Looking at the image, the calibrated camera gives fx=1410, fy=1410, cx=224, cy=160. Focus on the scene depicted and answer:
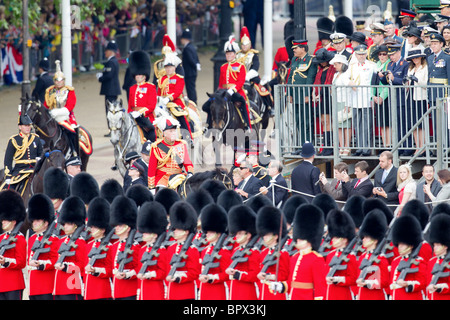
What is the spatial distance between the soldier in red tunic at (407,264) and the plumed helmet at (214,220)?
162 cm

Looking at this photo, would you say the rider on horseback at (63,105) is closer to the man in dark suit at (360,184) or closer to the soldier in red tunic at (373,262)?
the man in dark suit at (360,184)

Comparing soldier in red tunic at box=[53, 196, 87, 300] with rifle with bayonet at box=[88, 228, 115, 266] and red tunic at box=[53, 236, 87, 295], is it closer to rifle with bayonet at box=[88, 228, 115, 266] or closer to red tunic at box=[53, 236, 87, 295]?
red tunic at box=[53, 236, 87, 295]

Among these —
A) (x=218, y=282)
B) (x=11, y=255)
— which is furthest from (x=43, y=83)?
(x=218, y=282)

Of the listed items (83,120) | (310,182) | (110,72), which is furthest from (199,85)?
(310,182)

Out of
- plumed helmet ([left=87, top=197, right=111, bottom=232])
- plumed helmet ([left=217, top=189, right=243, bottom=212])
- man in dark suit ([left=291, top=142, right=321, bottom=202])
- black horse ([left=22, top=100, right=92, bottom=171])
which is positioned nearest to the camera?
plumed helmet ([left=87, top=197, right=111, bottom=232])

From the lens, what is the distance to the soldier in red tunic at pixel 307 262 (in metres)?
12.1

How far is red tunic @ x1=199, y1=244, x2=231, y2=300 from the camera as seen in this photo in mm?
12609

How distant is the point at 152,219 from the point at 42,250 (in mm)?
1118

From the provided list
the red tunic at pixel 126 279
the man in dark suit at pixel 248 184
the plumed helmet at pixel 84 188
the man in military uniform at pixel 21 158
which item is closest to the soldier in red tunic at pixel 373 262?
the red tunic at pixel 126 279

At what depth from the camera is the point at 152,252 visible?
41.8 feet

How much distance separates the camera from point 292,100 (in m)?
17.5

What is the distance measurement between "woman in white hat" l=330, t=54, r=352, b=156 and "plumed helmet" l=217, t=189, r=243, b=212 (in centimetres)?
317

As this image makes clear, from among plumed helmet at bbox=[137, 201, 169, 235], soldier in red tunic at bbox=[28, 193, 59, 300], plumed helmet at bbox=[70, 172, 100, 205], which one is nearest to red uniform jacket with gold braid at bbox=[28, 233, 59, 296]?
soldier in red tunic at bbox=[28, 193, 59, 300]

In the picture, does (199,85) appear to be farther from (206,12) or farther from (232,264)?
(232,264)
